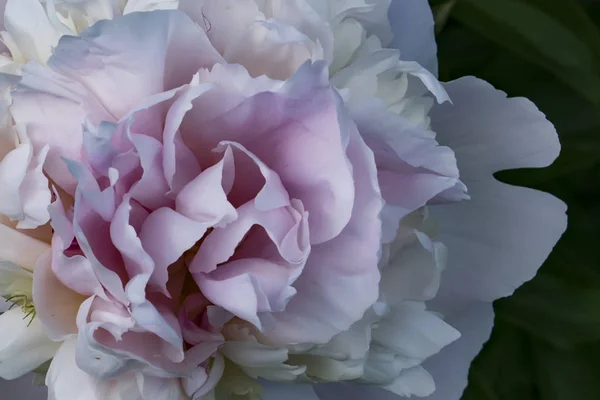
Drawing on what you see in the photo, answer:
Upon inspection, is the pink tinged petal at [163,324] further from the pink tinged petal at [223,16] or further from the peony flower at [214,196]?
the pink tinged petal at [223,16]

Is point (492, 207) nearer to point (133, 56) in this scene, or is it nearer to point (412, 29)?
point (412, 29)

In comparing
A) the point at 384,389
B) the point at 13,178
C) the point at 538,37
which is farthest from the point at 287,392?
the point at 538,37

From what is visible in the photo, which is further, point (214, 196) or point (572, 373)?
point (572, 373)

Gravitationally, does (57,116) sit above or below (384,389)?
above

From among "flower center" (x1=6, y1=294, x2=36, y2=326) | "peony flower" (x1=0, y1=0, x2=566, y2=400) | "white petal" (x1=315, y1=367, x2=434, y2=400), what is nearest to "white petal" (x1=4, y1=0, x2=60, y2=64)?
"peony flower" (x1=0, y1=0, x2=566, y2=400)

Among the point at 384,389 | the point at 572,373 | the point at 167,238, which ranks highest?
the point at 167,238

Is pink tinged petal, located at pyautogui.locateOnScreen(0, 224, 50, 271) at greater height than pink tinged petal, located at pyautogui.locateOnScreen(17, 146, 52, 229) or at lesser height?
lesser

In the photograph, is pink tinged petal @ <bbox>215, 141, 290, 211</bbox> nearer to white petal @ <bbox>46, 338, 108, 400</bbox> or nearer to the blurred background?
white petal @ <bbox>46, 338, 108, 400</bbox>

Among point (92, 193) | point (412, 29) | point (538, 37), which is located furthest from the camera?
point (538, 37)
